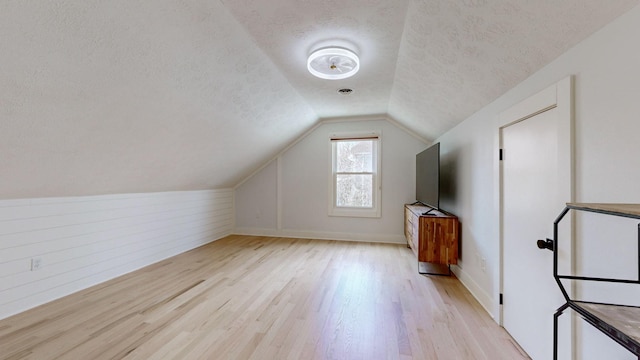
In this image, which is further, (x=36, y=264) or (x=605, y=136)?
(x=36, y=264)

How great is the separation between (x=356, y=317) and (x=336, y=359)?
0.58 m

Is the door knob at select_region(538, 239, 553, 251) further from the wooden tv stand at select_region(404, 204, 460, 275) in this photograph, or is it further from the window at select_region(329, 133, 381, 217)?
the window at select_region(329, 133, 381, 217)

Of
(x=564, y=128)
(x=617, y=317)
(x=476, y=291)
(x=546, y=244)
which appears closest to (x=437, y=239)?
(x=476, y=291)

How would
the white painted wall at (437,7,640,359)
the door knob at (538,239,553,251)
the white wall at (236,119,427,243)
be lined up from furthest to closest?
the white wall at (236,119,427,243)
the door knob at (538,239,553,251)
the white painted wall at (437,7,640,359)

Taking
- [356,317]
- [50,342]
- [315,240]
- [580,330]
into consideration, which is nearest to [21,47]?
[50,342]

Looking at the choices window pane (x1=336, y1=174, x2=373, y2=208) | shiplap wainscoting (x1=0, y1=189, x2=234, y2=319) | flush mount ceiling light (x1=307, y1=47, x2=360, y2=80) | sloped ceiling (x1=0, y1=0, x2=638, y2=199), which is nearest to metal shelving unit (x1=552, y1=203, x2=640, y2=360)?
sloped ceiling (x1=0, y1=0, x2=638, y2=199)

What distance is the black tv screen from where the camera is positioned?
312cm

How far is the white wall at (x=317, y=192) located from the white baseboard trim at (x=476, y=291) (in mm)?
1765

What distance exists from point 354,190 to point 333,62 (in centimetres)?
314

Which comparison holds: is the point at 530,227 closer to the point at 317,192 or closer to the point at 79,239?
the point at 317,192

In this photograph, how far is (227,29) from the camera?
1.95 meters

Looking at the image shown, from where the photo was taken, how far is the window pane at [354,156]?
5.13 meters

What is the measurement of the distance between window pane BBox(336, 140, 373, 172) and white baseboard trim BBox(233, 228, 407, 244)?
133 centimetres

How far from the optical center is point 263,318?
7.31 ft
